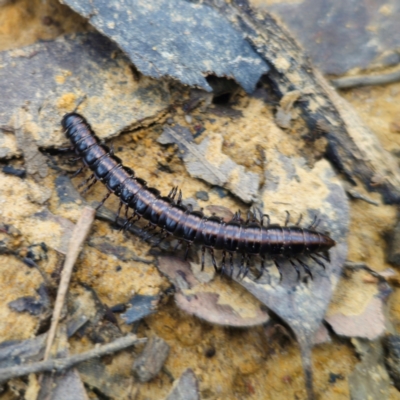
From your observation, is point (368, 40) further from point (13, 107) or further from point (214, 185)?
point (13, 107)

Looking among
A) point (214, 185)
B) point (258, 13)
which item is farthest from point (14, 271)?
point (258, 13)

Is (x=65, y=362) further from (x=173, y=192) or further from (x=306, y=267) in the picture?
(x=306, y=267)

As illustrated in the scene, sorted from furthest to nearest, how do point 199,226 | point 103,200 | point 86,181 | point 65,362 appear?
point 86,181
point 103,200
point 199,226
point 65,362

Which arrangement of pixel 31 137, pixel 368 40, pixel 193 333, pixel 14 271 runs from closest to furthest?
pixel 14 271 → pixel 193 333 → pixel 31 137 → pixel 368 40

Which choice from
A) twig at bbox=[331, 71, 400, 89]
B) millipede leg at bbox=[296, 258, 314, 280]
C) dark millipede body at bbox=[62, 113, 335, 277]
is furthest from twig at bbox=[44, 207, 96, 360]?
→ twig at bbox=[331, 71, 400, 89]

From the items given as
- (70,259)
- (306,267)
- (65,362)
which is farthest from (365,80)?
(65,362)

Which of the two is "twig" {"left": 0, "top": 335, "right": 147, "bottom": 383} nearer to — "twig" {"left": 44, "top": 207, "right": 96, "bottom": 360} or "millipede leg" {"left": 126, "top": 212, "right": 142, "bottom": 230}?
"twig" {"left": 44, "top": 207, "right": 96, "bottom": 360}
